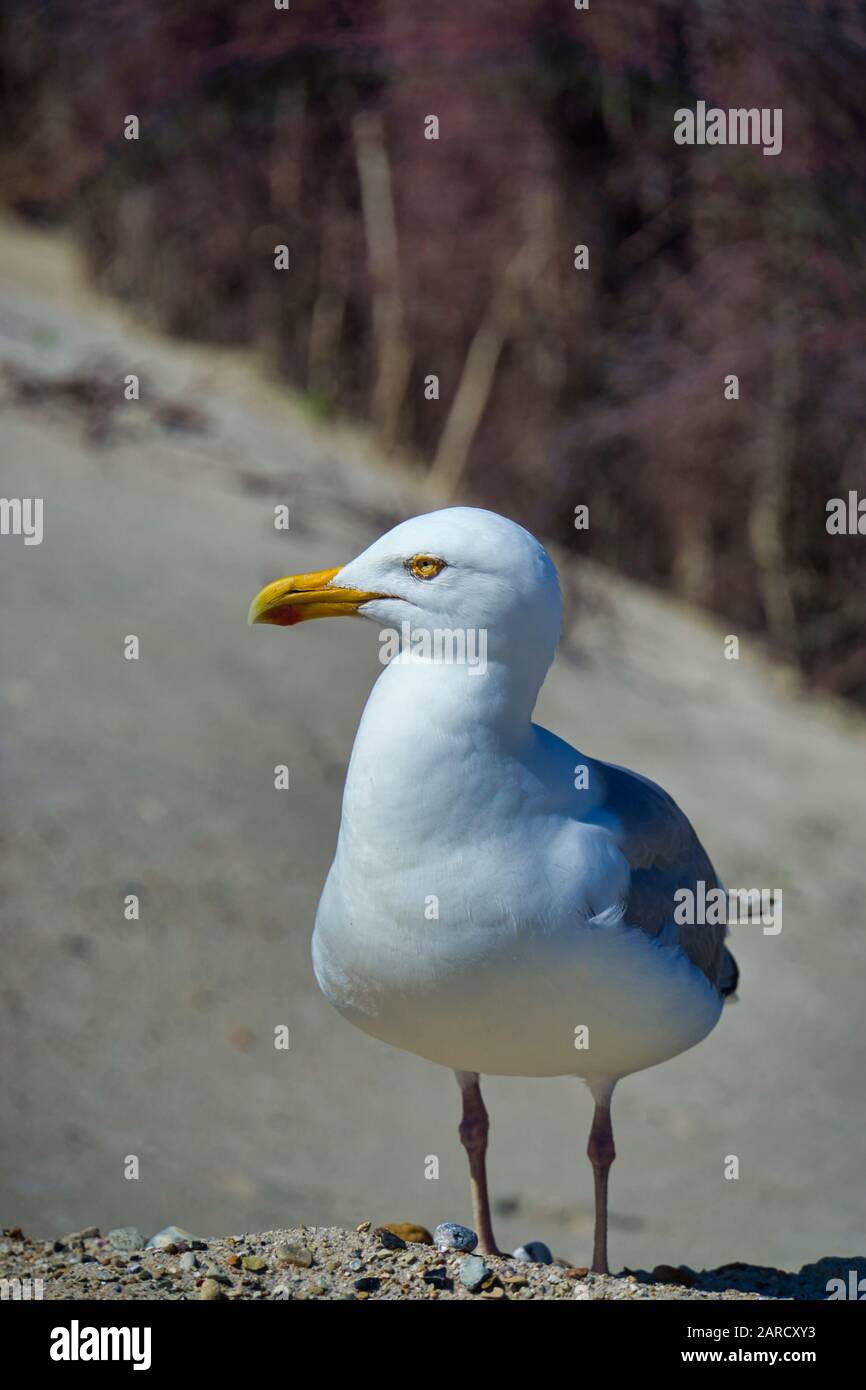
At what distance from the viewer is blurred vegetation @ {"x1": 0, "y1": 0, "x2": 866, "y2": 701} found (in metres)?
11.5

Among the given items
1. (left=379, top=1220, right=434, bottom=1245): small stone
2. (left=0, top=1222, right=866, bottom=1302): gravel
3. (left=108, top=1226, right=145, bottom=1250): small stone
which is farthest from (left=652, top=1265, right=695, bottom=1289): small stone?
(left=108, top=1226, right=145, bottom=1250): small stone

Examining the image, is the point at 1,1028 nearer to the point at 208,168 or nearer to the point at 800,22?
the point at 800,22

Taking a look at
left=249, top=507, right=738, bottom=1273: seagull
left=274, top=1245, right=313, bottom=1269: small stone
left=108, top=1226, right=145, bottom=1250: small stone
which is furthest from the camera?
left=108, top=1226, right=145, bottom=1250: small stone

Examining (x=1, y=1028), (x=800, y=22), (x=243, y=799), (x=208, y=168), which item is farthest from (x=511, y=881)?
(x=208, y=168)

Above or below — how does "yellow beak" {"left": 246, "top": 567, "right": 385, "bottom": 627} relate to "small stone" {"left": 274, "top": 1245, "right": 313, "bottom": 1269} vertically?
above

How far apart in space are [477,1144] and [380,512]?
6890mm

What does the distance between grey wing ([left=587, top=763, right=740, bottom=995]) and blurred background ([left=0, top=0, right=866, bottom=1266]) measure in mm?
1927

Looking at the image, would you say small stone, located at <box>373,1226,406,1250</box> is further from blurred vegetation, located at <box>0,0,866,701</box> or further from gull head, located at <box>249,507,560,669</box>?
blurred vegetation, located at <box>0,0,866,701</box>

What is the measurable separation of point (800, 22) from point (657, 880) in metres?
8.24

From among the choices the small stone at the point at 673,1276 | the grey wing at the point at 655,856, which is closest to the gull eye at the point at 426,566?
the grey wing at the point at 655,856

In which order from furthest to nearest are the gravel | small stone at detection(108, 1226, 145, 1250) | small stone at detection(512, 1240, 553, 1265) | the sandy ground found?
the sandy ground
small stone at detection(512, 1240, 553, 1265)
small stone at detection(108, 1226, 145, 1250)
the gravel

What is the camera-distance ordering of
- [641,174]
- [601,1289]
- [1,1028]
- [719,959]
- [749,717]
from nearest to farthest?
[601,1289], [719,959], [1,1028], [749,717], [641,174]

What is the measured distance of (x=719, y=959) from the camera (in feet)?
14.8

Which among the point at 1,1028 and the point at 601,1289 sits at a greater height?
the point at 1,1028
